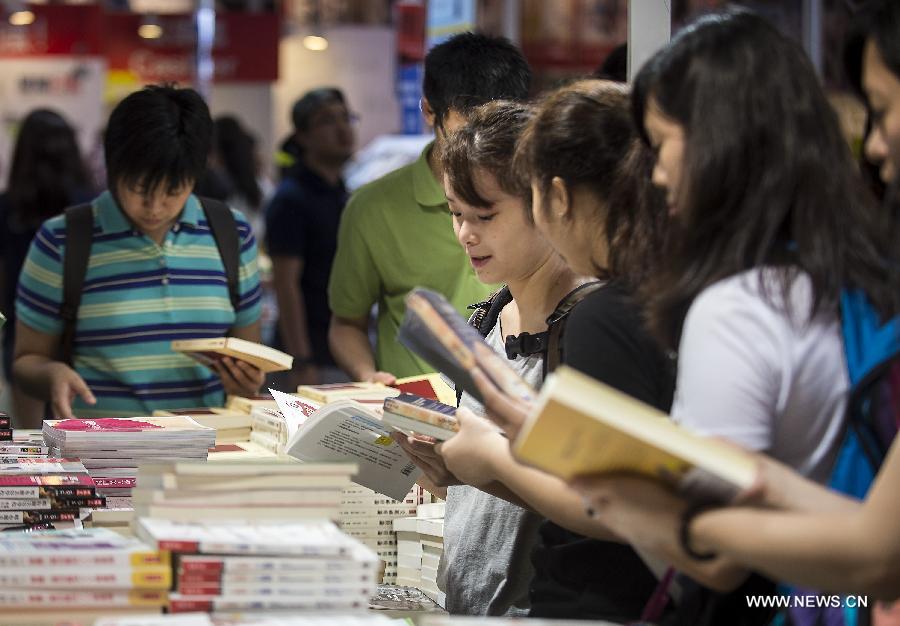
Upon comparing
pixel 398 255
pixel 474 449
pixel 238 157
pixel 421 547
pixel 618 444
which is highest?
pixel 618 444

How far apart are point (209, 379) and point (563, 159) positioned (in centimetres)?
209

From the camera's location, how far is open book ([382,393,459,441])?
2283 mm

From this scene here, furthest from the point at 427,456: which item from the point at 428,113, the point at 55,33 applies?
the point at 55,33

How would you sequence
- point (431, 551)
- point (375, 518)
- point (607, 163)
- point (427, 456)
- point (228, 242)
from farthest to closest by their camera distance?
1. point (228, 242)
2. point (375, 518)
3. point (431, 551)
4. point (427, 456)
5. point (607, 163)

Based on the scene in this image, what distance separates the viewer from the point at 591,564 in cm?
222

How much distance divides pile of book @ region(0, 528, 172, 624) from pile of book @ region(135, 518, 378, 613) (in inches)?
1.4

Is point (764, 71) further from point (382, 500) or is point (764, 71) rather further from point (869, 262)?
point (382, 500)

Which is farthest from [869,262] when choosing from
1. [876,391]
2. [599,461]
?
[599,461]

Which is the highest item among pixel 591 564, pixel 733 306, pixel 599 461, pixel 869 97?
pixel 869 97

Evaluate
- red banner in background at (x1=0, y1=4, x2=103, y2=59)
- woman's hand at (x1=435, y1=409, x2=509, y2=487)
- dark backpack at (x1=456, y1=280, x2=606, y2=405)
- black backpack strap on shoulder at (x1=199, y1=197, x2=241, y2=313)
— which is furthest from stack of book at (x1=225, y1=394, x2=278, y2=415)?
red banner in background at (x1=0, y1=4, x2=103, y2=59)

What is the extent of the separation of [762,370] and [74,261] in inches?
105

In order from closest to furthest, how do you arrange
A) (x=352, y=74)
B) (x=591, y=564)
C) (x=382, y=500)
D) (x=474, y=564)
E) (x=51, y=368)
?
(x=591, y=564)
(x=474, y=564)
(x=382, y=500)
(x=51, y=368)
(x=352, y=74)

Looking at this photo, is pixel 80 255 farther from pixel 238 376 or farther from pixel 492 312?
pixel 492 312

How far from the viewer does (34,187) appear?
5.64 meters
